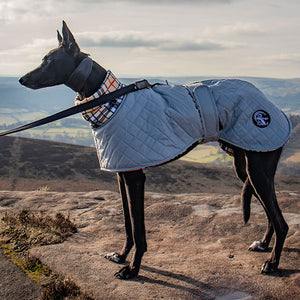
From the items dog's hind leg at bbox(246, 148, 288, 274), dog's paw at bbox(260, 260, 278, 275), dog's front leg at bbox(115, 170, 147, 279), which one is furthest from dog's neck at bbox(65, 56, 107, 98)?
dog's paw at bbox(260, 260, 278, 275)

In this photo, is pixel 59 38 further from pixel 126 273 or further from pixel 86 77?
pixel 126 273

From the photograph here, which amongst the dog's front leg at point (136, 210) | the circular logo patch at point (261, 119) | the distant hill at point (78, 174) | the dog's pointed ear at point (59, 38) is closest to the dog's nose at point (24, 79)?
the dog's pointed ear at point (59, 38)

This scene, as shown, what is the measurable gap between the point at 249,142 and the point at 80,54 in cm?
223

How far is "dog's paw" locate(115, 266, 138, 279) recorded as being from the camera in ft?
13.1

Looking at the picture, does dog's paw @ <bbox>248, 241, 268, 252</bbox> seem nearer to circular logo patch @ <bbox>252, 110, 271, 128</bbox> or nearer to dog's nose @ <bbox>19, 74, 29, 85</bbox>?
circular logo patch @ <bbox>252, 110, 271, 128</bbox>

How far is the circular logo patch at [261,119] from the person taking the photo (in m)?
4.16

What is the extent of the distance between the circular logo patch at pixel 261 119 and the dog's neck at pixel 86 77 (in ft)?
6.16

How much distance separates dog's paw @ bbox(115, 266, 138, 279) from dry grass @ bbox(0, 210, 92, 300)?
1.76 ft

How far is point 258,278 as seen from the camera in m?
3.93

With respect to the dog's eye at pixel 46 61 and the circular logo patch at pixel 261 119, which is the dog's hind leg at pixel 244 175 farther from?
the dog's eye at pixel 46 61

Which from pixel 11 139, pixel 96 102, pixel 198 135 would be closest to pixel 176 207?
pixel 198 135

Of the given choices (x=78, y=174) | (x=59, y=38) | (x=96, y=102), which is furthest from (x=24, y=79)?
(x=78, y=174)

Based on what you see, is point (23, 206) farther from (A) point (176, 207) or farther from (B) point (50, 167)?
(B) point (50, 167)

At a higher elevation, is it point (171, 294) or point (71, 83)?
point (71, 83)
